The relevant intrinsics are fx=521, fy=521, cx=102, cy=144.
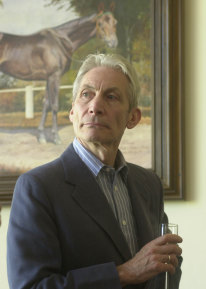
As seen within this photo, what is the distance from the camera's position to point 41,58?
10.7 ft

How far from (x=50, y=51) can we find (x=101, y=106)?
1.40 meters

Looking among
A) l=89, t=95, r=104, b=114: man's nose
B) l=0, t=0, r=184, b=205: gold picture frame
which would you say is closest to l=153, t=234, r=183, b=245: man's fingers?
A: l=89, t=95, r=104, b=114: man's nose

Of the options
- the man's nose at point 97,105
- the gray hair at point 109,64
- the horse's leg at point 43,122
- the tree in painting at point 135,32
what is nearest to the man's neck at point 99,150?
the man's nose at point 97,105

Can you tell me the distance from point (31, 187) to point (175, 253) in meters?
0.53

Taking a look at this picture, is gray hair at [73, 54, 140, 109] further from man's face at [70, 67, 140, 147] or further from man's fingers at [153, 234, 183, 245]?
man's fingers at [153, 234, 183, 245]

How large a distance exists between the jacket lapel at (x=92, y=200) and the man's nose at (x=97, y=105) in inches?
7.6

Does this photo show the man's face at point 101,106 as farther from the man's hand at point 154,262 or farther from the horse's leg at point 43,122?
the horse's leg at point 43,122

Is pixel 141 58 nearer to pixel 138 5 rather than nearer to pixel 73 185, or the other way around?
pixel 138 5

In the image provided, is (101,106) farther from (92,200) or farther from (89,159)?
(92,200)

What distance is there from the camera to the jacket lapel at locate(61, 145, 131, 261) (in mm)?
1831

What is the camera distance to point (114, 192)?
78.7 inches

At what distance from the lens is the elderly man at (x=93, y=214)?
1.70 metres


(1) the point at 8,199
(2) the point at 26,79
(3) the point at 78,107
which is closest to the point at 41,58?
(2) the point at 26,79

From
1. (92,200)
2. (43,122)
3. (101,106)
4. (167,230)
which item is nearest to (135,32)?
(43,122)
